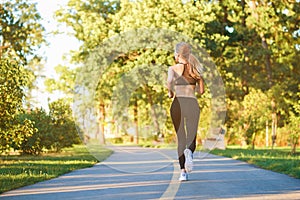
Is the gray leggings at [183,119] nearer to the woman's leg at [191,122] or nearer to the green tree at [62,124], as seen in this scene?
the woman's leg at [191,122]

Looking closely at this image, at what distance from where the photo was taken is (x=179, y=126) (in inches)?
356

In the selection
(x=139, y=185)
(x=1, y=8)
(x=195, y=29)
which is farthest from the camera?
(x=195, y=29)

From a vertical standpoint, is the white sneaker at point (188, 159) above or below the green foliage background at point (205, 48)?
below

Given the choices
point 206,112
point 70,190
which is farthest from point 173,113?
point 206,112

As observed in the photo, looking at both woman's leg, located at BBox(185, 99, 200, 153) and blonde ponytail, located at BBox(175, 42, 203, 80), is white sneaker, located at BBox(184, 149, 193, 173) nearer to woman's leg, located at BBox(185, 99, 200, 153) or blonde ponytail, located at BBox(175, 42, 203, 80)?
woman's leg, located at BBox(185, 99, 200, 153)

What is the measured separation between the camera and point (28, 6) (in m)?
28.1

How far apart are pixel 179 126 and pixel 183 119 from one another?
0.13 metres

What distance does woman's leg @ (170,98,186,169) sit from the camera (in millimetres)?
8969

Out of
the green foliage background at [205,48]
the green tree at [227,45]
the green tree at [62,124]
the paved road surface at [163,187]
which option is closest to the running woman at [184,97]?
the paved road surface at [163,187]

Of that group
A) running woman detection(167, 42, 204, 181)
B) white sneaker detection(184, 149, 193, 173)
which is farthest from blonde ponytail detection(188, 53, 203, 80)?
white sneaker detection(184, 149, 193, 173)

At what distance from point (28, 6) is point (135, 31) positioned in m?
5.34

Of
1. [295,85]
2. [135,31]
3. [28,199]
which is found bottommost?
[28,199]

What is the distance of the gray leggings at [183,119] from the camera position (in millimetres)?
8969

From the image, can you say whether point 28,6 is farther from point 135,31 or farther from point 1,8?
point 135,31
